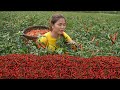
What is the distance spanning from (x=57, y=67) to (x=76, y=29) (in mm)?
1476

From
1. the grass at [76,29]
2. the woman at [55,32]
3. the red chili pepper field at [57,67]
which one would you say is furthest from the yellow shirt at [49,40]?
the red chili pepper field at [57,67]

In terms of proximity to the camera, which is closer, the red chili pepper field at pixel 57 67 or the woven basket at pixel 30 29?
the red chili pepper field at pixel 57 67

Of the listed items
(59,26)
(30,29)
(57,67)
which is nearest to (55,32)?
(59,26)

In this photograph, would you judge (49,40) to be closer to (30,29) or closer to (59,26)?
(59,26)

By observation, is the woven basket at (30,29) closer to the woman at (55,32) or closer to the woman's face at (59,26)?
the woman at (55,32)

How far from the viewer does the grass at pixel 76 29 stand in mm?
4555

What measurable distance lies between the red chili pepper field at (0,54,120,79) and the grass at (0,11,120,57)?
34 cm

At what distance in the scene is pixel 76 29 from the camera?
17.6 feet

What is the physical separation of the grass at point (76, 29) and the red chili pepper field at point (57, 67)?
1.10ft

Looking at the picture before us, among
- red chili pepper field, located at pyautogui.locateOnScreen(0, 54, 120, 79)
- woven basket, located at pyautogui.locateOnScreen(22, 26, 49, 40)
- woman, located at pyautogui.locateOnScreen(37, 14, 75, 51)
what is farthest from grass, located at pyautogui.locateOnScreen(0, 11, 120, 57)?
red chili pepper field, located at pyautogui.locateOnScreen(0, 54, 120, 79)

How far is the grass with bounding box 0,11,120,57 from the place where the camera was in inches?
179
